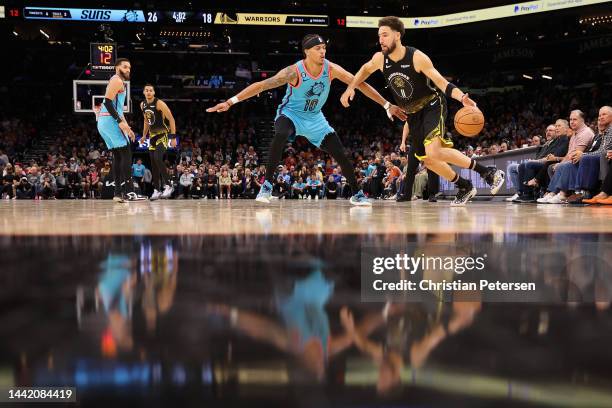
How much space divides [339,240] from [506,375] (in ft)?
4.17

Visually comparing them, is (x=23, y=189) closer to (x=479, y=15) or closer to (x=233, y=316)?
(x=233, y=316)

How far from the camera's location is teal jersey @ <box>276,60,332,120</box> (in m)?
5.45

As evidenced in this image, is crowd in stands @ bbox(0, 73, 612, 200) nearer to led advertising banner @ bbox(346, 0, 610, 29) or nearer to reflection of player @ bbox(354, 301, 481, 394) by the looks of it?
led advertising banner @ bbox(346, 0, 610, 29)

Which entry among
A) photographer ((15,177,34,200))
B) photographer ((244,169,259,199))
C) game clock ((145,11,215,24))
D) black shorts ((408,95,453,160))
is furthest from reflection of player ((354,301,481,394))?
game clock ((145,11,215,24))

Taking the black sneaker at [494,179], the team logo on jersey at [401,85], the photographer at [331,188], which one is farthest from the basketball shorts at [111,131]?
the photographer at [331,188]

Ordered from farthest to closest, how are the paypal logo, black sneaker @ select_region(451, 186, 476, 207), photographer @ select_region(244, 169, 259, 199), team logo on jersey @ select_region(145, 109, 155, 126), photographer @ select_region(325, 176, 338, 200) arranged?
the paypal logo, photographer @ select_region(244, 169, 259, 199), photographer @ select_region(325, 176, 338, 200), team logo on jersey @ select_region(145, 109, 155, 126), black sneaker @ select_region(451, 186, 476, 207)

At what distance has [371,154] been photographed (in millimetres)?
→ 19719

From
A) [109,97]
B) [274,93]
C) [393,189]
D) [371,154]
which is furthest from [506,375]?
[274,93]

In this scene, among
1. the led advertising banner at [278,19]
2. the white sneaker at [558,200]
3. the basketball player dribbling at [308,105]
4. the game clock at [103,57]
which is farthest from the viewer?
the led advertising banner at [278,19]

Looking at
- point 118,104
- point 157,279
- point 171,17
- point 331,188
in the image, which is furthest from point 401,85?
point 171,17

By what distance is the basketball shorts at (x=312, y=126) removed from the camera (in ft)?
18.2

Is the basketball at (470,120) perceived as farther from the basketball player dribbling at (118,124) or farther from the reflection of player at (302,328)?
the reflection of player at (302,328)

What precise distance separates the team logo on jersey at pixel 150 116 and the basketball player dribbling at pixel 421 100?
4.05m

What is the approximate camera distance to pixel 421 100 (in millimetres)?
5238
